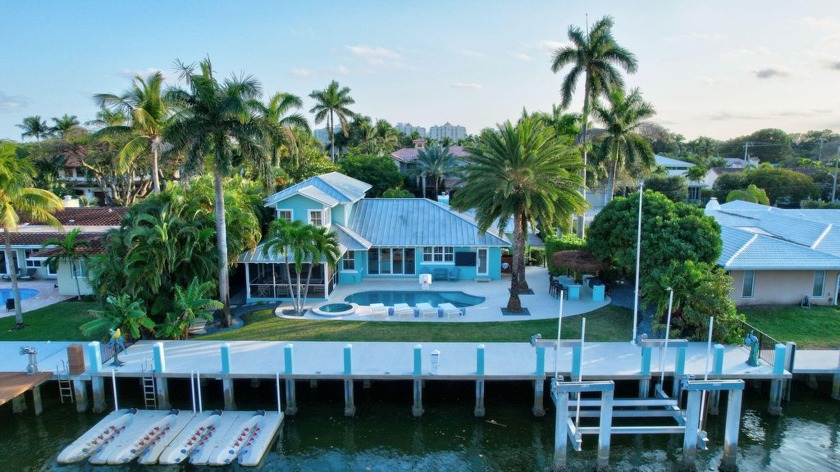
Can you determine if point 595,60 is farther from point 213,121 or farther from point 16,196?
point 16,196

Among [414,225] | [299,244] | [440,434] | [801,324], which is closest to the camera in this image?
[440,434]

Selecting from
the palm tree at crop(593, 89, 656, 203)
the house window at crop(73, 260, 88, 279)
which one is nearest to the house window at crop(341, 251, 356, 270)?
the house window at crop(73, 260, 88, 279)

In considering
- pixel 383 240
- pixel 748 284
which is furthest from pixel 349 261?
pixel 748 284

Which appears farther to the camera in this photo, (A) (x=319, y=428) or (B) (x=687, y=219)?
(B) (x=687, y=219)

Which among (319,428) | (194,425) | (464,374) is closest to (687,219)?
(464,374)

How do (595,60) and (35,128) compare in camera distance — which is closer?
(595,60)

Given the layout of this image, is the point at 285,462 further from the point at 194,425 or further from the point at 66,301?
the point at 66,301
